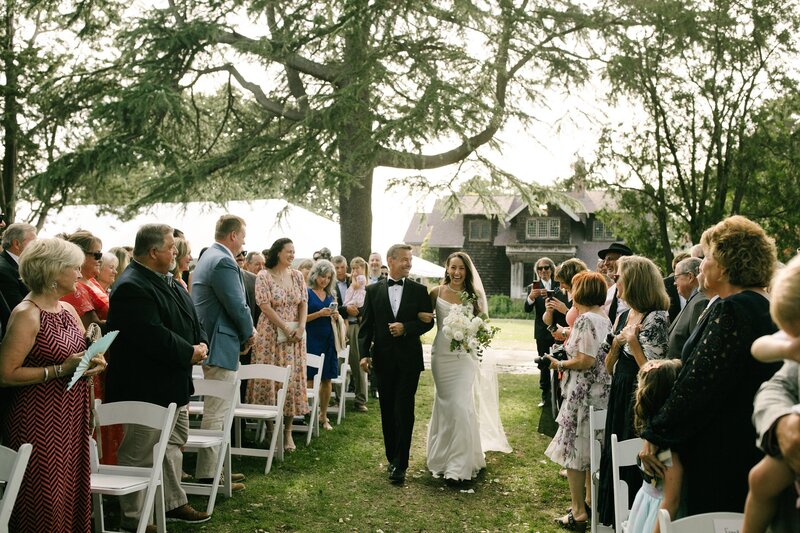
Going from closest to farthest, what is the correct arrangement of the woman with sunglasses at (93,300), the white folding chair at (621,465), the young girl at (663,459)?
1. the young girl at (663,459)
2. the white folding chair at (621,465)
3. the woman with sunglasses at (93,300)

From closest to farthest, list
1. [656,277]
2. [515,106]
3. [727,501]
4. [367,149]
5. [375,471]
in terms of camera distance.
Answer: [727,501] < [656,277] < [375,471] < [367,149] < [515,106]

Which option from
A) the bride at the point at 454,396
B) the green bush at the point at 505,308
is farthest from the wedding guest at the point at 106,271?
the green bush at the point at 505,308

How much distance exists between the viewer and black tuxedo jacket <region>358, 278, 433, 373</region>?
705 centimetres

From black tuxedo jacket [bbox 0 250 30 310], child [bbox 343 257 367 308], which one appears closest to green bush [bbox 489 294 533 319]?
child [bbox 343 257 367 308]

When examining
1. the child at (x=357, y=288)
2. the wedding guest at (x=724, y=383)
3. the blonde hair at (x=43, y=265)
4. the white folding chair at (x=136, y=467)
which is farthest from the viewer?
the child at (x=357, y=288)

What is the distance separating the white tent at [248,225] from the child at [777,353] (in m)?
13.5

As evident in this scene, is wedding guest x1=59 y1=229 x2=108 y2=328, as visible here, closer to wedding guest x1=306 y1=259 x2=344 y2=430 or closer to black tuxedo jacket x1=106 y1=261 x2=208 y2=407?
black tuxedo jacket x1=106 y1=261 x2=208 y2=407

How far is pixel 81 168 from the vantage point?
14969 millimetres

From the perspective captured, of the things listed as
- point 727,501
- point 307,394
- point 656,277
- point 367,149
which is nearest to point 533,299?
point 307,394

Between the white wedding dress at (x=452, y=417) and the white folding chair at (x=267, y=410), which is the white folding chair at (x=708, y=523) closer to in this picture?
the white wedding dress at (x=452, y=417)

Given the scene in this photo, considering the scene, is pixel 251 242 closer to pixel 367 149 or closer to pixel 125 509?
pixel 367 149

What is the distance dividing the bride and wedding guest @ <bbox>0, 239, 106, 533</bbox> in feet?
12.1

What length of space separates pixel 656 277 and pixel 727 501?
6.62ft

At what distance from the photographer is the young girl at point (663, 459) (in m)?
3.02
